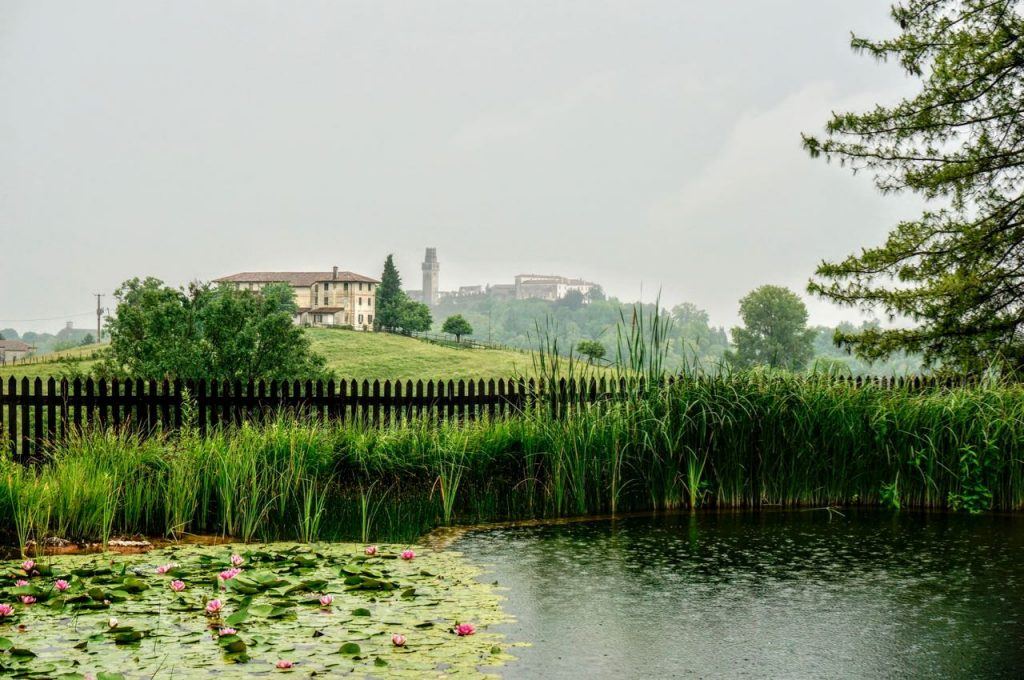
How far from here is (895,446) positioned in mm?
9891

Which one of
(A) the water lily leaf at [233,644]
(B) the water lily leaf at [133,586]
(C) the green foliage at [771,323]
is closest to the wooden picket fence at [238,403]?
(B) the water lily leaf at [133,586]

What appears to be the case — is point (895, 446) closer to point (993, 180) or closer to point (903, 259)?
point (903, 259)

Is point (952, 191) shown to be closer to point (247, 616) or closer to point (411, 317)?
point (247, 616)

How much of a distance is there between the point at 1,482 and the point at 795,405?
774 cm

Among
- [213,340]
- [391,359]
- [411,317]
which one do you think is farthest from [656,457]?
[411,317]

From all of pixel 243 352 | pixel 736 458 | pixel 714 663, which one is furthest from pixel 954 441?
pixel 243 352

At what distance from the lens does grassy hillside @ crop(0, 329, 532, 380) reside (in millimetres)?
62103

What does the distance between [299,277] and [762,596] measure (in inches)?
4845

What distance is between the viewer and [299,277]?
12456 centimetres

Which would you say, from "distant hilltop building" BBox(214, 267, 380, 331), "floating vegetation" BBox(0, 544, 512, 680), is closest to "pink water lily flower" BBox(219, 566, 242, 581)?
"floating vegetation" BBox(0, 544, 512, 680)

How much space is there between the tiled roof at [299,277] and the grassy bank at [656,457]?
111 meters

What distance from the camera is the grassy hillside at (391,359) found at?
62.1 m

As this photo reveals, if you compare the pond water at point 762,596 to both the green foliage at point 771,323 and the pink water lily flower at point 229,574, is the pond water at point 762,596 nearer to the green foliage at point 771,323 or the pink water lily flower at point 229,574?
the pink water lily flower at point 229,574

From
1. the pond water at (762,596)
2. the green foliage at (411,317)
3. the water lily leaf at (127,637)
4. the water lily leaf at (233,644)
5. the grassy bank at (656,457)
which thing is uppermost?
the green foliage at (411,317)
